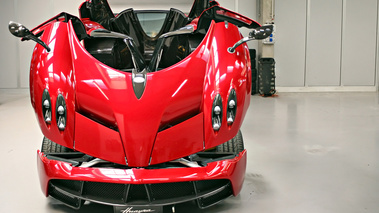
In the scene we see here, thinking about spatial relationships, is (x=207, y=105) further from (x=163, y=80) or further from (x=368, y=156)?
(x=368, y=156)

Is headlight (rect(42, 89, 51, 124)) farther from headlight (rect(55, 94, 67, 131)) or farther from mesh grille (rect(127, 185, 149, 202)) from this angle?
mesh grille (rect(127, 185, 149, 202))

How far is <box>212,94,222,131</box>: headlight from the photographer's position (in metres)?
2.53

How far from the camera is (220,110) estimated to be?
8.38 feet

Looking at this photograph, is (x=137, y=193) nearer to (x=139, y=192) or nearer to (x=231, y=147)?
(x=139, y=192)

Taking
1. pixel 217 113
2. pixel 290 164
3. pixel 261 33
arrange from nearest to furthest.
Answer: pixel 217 113 < pixel 261 33 < pixel 290 164

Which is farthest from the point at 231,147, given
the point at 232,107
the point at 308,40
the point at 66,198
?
the point at 308,40

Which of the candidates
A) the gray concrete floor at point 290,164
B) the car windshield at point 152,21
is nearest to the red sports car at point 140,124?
the gray concrete floor at point 290,164

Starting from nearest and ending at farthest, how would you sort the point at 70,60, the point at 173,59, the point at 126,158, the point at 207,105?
1. the point at 126,158
2. the point at 207,105
3. the point at 70,60
4. the point at 173,59

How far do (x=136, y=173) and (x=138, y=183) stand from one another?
59 millimetres

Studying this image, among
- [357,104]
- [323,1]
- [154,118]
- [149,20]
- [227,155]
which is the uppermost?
[323,1]

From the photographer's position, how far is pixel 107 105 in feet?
8.19

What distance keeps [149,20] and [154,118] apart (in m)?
2.00

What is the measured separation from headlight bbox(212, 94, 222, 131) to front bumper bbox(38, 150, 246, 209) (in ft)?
0.72

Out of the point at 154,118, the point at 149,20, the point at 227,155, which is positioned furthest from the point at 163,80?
the point at 149,20
